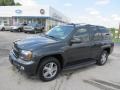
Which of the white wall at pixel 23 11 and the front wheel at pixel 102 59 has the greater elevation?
the white wall at pixel 23 11

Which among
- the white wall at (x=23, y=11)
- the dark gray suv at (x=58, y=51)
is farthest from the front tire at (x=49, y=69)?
the white wall at (x=23, y=11)

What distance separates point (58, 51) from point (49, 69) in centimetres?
62

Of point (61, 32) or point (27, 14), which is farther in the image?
point (27, 14)

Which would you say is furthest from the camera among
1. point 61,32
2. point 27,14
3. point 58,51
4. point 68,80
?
point 27,14

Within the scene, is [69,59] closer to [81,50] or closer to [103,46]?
[81,50]

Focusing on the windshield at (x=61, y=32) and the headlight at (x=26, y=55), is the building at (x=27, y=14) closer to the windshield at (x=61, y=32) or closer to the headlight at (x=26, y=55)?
the windshield at (x=61, y=32)

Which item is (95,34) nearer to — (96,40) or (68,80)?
(96,40)

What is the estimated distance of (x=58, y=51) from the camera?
17.8 feet

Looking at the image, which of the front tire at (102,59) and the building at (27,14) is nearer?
the front tire at (102,59)

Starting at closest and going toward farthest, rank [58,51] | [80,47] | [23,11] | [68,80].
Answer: [58,51] < [68,80] < [80,47] < [23,11]

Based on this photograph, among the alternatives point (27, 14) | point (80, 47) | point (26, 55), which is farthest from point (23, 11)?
point (26, 55)

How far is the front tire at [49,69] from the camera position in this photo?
5246mm

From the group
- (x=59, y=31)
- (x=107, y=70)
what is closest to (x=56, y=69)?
(x=59, y=31)

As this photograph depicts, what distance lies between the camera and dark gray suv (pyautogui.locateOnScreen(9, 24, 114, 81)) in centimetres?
504
